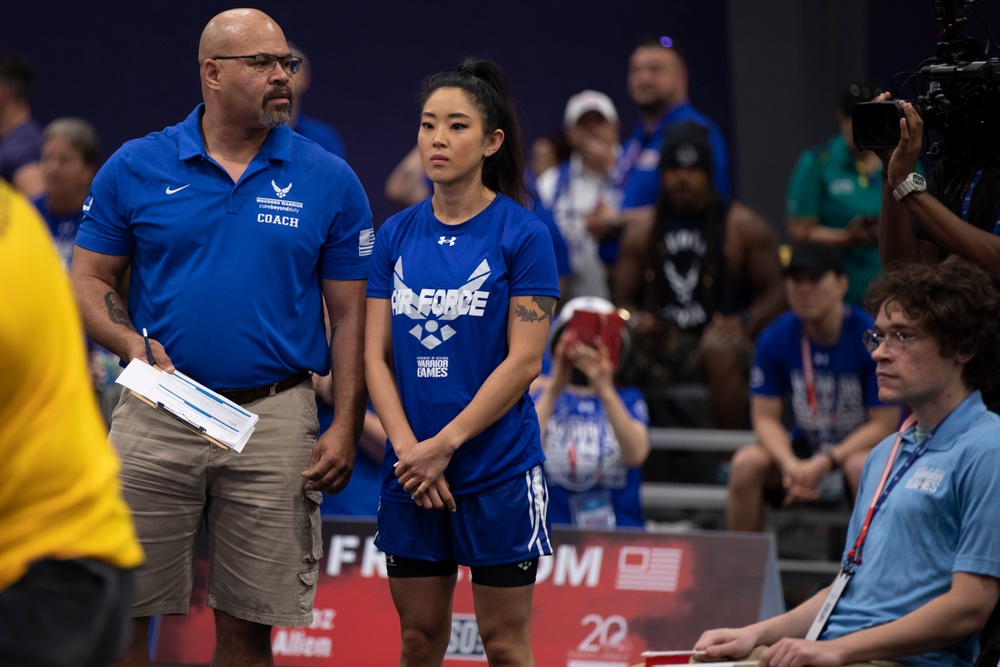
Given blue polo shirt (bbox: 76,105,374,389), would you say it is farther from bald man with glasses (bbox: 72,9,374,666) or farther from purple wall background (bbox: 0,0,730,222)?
purple wall background (bbox: 0,0,730,222)

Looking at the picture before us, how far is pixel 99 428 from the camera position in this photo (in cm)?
176

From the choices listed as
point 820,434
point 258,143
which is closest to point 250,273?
point 258,143

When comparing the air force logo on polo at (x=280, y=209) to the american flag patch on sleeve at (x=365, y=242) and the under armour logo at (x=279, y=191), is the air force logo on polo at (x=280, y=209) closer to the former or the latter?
the under armour logo at (x=279, y=191)

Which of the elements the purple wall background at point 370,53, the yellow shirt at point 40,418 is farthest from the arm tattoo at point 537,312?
the purple wall background at point 370,53

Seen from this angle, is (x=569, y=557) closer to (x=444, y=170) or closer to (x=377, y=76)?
(x=444, y=170)

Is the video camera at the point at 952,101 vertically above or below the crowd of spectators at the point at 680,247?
above

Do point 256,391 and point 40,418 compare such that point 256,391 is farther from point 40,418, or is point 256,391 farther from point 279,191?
point 40,418

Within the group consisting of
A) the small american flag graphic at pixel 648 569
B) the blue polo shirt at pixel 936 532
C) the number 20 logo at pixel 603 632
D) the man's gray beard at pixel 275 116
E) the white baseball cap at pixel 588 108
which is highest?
the white baseball cap at pixel 588 108

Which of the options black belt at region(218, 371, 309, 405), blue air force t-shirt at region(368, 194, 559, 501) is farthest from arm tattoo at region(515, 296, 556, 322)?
black belt at region(218, 371, 309, 405)

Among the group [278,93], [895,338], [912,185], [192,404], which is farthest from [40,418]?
[912,185]

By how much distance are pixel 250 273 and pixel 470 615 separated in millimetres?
1792

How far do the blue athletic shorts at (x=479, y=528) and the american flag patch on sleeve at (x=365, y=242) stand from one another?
687mm

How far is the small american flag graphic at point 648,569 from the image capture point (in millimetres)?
4449

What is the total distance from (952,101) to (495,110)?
4.00 feet
